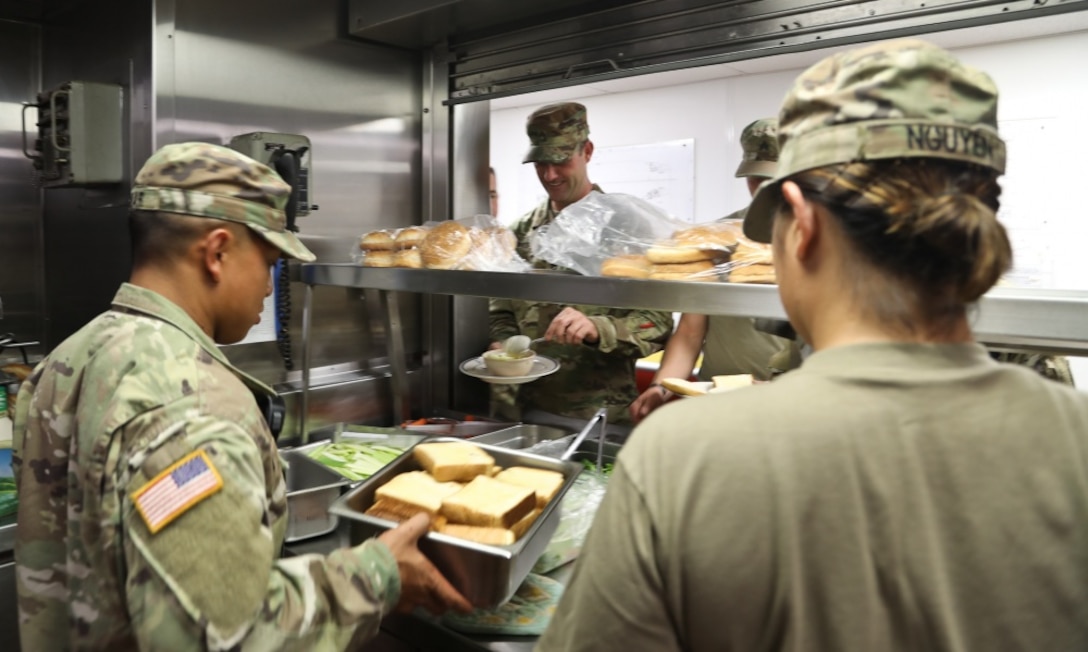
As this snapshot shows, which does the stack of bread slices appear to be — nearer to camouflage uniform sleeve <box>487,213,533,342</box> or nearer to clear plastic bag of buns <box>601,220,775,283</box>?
clear plastic bag of buns <box>601,220,775,283</box>

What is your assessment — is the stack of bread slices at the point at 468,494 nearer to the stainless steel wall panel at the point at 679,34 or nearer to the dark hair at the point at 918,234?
the dark hair at the point at 918,234

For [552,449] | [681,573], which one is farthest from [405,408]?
[681,573]

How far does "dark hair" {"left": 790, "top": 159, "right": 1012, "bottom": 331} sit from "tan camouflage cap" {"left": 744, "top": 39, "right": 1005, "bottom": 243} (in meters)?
0.01

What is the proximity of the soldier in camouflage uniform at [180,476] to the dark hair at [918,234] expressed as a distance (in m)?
0.81

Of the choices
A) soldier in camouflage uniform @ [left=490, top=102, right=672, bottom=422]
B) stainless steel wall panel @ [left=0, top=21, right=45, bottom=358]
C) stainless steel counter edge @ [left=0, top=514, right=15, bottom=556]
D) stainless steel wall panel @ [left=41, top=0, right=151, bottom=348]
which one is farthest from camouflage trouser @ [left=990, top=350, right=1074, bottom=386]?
stainless steel wall panel @ [left=0, top=21, right=45, bottom=358]

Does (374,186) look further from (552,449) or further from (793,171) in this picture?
(793,171)

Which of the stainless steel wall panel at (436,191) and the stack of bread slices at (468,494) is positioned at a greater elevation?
the stainless steel wall panel at (436,191)

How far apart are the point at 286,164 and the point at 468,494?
3.94 feet

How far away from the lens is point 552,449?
198 cm

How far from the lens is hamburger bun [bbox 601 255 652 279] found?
5.01ft

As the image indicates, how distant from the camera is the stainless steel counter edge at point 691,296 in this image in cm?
101

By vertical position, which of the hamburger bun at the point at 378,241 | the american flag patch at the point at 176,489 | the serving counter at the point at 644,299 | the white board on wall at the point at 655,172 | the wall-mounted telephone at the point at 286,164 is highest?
the white board on wall at the point at 655,172

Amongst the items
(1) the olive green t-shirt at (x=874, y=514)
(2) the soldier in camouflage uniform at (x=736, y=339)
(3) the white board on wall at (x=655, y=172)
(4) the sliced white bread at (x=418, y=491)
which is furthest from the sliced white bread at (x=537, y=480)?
(3) the white board on wall at (x=655, y=172)

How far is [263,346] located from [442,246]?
76 centimetres
